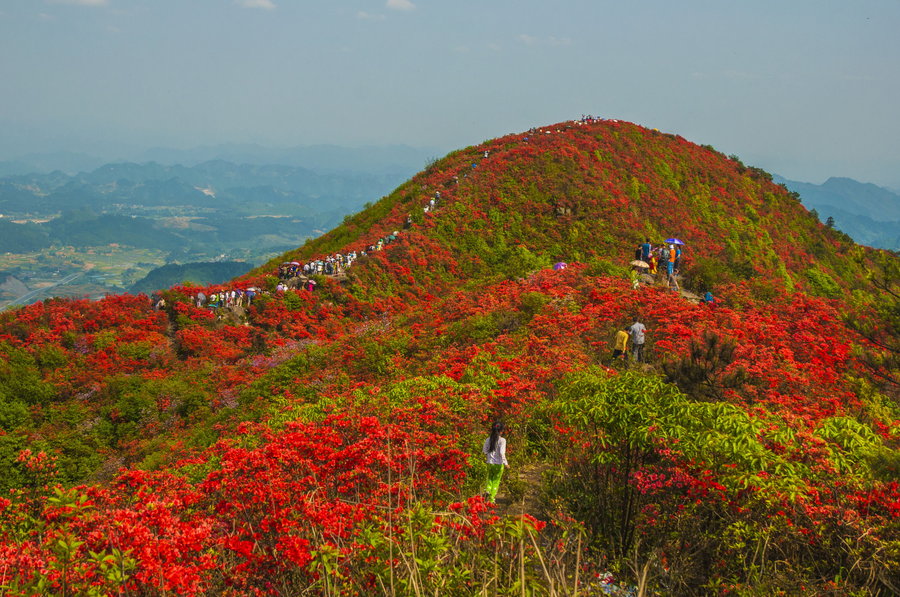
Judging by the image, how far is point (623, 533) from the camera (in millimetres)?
5676

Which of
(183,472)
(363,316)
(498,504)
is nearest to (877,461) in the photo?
(498,504)

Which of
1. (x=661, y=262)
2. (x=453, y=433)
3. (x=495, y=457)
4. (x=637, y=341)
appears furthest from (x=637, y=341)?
(x=661, y=262)

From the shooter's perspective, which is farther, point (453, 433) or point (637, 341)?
point (637, 341)

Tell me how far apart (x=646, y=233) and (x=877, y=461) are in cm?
3027

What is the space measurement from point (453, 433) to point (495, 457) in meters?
1.52

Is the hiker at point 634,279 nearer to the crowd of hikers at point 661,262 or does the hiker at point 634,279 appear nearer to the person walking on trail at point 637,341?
the crowd of hikers at point 661,262

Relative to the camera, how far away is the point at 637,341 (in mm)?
13031

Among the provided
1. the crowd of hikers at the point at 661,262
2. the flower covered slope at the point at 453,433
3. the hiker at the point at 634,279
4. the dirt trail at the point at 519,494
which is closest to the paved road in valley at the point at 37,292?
the flower covered slope at the point at 453,433

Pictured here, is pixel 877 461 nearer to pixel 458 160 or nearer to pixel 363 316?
pixel 363 316

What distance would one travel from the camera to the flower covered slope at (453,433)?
167 inches

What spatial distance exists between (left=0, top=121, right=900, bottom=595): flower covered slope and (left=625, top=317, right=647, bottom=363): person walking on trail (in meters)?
0.47

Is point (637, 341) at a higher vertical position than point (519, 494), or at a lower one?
higher

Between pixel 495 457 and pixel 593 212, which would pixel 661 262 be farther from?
pixel 495 457

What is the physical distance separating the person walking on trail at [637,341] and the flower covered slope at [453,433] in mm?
467
